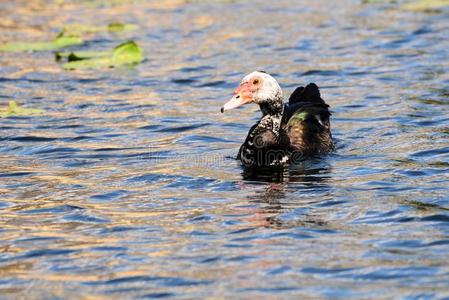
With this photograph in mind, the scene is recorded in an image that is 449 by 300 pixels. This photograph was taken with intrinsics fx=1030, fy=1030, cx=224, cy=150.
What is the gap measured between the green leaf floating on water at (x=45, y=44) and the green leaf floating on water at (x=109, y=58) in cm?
101

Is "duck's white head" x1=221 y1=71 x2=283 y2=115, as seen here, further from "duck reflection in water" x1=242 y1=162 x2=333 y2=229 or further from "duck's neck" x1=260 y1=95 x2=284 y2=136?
"duck reflection in water" x1=242 y1=162 x2=333 y2=229

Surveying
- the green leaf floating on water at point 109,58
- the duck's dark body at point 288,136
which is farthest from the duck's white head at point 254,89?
the green leaf floating on water at point 109,58

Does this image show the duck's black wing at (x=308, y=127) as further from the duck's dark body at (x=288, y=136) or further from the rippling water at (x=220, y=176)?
the rippling water at (x=220, y=176)

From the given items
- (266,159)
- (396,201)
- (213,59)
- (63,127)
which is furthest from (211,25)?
(396,201)

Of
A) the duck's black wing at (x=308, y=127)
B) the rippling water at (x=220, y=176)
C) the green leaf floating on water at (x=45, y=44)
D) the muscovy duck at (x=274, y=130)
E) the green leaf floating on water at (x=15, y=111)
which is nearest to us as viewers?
the rippling water at (x=220, y=176)

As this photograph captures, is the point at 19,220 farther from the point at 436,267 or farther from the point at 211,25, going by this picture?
the point at 211,25

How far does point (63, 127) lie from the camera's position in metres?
14.3

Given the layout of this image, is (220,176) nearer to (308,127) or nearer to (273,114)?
(273,114)

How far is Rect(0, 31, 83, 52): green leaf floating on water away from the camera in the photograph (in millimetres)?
19391

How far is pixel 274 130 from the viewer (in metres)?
11.9

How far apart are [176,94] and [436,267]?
914cm

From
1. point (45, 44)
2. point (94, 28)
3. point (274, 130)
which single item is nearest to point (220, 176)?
point (274, 130)

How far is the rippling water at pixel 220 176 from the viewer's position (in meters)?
7.89

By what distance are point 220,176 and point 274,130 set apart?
3.56 feet
